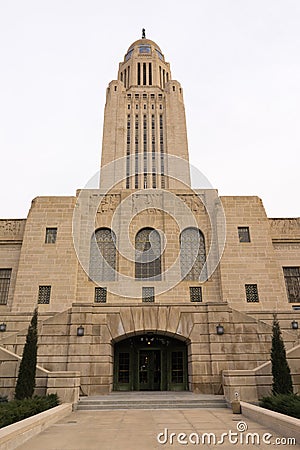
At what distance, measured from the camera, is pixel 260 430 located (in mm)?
8625

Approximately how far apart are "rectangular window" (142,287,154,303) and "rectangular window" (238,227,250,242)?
26.6 feet

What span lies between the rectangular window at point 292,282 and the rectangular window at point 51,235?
18205 millimetres

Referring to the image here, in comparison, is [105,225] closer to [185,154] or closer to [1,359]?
[1,359]

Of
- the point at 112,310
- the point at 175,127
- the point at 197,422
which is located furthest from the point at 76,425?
the point at 175,127

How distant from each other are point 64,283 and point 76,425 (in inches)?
580

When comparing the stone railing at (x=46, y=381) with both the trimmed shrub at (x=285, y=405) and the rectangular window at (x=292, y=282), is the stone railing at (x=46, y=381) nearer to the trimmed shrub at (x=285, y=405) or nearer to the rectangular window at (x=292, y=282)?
the trimmed shrub at (x=285, y=405)

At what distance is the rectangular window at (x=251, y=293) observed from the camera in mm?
23781

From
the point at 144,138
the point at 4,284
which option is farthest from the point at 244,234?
the point at 144,138

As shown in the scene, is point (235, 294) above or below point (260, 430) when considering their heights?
above

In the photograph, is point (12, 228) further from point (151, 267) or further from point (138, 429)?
point (138, 429)

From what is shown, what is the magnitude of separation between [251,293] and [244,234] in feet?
15.6

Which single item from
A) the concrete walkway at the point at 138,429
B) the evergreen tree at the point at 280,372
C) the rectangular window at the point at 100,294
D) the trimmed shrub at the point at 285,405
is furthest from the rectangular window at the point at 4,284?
the trimmed shrub at the point at 285,405

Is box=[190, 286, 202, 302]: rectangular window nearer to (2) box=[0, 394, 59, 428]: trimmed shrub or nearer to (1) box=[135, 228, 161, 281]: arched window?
(1) box=[135, 228, 161, 281]: arched window

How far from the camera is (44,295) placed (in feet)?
77.4
